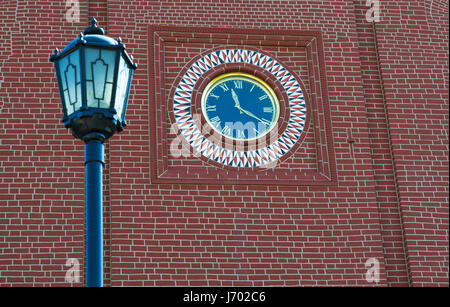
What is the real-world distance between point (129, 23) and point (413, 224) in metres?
4.39

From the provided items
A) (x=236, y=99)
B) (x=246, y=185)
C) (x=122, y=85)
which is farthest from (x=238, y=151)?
(x=122, y=85)

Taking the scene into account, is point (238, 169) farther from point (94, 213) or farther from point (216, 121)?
point (94, 213)

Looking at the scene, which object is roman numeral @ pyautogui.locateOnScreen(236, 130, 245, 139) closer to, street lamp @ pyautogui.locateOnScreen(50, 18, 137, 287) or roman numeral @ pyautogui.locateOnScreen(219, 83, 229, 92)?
roman numeral @ pyautogui.locateOnScreen(219, 83, 229, 92)

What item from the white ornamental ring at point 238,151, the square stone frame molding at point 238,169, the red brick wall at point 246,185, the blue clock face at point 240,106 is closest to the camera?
the red brick wall at point 246,185

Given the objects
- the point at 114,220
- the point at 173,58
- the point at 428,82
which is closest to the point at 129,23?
the point at 173,58

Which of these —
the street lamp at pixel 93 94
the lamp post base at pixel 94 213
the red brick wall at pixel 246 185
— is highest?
the red brick wall at pixel 246 185

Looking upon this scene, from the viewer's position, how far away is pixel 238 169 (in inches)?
452

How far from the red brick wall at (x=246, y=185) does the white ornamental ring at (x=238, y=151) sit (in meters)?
0.16

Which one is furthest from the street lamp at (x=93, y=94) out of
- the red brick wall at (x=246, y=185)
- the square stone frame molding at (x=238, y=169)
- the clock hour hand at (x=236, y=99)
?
the clock hour hand at (x=236, y=99)

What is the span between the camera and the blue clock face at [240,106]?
38.3 ft

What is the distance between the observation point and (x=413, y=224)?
37.7 feet

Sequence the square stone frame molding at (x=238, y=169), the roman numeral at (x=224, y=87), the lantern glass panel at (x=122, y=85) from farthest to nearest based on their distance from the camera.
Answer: the roman numeral at (x=224, y=87) < the square stone frame molding at (x=238, y=169) < the lantern glass panel at (x=122, y=85)

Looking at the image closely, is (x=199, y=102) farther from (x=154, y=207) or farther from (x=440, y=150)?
(x=440, y=150)

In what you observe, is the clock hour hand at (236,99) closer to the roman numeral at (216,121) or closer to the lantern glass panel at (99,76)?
the roman numeral at (216,121)
